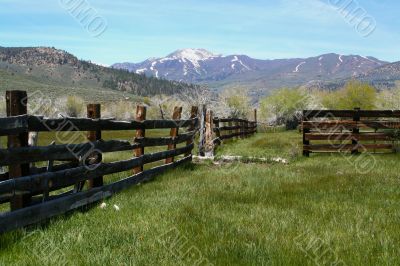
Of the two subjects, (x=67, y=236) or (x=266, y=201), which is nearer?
(x=67, y=236)

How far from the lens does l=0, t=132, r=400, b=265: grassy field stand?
15.1 ft

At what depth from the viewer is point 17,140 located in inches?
236

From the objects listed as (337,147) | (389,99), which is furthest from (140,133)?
(389,99)

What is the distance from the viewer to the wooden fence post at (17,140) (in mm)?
5949

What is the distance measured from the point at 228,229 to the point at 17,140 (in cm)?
299

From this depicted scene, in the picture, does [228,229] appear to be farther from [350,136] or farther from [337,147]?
[350,136]

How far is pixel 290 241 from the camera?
5148mm

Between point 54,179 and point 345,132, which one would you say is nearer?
point 54,179

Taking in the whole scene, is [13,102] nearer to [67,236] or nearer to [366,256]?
[67,236]

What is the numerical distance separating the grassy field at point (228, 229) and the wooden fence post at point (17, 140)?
1.45 feet

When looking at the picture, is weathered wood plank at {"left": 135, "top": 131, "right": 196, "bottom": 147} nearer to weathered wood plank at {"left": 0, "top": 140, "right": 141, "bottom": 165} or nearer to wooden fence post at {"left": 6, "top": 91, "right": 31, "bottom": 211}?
weathered wood plank at {"left": 0, "top": 140, "right": 141, "bottom": 165}

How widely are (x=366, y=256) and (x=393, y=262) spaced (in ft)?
0.85

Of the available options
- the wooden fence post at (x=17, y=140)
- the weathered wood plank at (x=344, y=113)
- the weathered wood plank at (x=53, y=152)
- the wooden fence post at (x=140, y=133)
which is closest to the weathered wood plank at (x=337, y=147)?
the weathered wood plank at (x=344, y=113)

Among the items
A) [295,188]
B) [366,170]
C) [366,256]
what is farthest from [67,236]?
[366,170]
